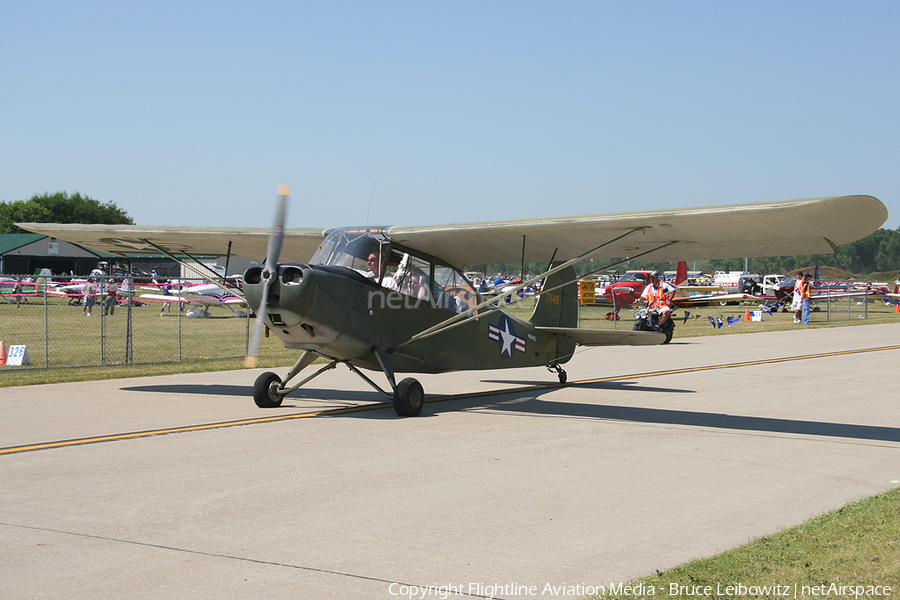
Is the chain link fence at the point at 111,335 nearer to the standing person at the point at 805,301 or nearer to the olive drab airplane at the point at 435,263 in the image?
the olive drab airplane at the point at 435,263

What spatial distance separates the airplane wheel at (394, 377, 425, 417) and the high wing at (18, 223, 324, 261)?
9.97 ft

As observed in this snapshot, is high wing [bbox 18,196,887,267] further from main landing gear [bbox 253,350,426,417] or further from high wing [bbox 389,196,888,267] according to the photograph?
main landing gear [bbox 253,350,426,417]

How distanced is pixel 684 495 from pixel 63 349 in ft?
57.7

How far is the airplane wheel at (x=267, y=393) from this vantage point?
10.4m

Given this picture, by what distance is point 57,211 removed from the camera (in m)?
103

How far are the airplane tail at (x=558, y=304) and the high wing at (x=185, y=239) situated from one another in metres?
4.07

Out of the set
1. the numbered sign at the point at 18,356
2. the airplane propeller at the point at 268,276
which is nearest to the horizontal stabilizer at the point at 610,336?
the airplane propeller at the point at 268,276

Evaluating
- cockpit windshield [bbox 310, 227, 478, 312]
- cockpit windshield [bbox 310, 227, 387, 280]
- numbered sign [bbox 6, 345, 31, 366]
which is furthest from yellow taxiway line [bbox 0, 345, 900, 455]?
numbered sign [bbox 6, 345, 31, 366]

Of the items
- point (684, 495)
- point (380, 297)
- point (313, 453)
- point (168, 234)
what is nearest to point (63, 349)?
point (168, 234)

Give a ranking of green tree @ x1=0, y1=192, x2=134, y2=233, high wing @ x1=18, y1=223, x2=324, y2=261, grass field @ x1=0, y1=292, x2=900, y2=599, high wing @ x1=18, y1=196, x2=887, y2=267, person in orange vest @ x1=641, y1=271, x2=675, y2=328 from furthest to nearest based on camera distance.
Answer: green tree @ x1=0, y1=192, x2=134, y2=233, person in orange vest @ x1=641, y1=271, x2=675, y2=328, high wing @ x1=18, y1=223, x2=324, y2=261, high wing @ x1=18, y1=196, x2=887, y2=267, grass field @ x1=0, y1=292, x2=900, y2=599

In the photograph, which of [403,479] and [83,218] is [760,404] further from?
[83,218]

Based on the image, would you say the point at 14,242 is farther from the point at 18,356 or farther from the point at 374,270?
the point at 374,270

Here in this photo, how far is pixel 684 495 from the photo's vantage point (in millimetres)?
5930

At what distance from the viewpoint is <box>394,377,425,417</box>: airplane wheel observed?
9.78 meters
